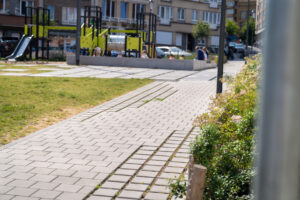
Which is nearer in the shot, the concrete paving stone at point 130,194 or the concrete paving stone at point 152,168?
the concrete paving stone at point 130,194

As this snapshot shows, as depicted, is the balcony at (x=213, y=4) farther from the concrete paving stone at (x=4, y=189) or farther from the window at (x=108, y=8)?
the concrete paving stone at (x=4, y=189)

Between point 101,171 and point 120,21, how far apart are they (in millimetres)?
59599

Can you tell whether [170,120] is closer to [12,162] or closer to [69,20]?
[12,162]

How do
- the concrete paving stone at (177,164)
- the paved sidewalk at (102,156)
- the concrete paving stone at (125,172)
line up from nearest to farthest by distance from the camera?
the paved sidewalk at (102,156) < the concrete paving stone at (125,172) < the concrete paving stone at (177,164)

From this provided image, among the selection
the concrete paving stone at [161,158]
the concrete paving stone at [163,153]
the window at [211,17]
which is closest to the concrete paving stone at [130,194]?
the concrete paving stone at [161,158]

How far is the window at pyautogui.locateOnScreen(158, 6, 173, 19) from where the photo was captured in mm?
70812

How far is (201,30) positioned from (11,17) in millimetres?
27960

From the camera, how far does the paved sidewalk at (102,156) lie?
15.5 ft

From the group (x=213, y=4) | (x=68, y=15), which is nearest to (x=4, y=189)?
(x=68, y=15)

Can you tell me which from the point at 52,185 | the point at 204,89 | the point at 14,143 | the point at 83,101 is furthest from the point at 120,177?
the point at 204,89

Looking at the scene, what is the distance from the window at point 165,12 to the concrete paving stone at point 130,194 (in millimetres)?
67549

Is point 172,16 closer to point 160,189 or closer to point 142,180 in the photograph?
Result: point 142,180

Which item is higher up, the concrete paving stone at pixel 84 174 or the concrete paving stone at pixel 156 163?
the concrete paving stone at pixel 156 163

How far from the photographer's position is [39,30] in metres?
30.4
